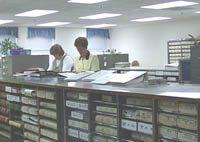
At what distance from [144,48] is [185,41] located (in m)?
2.50

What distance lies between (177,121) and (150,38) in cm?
1116

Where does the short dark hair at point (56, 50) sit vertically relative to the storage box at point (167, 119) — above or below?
above

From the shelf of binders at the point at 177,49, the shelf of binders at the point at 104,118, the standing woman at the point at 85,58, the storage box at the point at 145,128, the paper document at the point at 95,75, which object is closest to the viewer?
the storage box at the point at 145,128

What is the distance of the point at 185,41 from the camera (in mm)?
11289

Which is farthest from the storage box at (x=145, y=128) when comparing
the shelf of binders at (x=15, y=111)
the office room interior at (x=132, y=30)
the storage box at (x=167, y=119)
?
the office room interior at (x=132, y=30)

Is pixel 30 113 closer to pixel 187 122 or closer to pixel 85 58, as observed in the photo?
pixel 85 58

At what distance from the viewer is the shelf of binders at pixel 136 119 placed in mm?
2485

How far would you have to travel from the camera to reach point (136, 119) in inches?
102

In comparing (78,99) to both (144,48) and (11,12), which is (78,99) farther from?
(144,48)

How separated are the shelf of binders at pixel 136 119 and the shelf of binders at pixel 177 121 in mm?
100

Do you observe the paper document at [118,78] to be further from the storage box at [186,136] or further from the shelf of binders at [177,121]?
the storage box at [186,136]

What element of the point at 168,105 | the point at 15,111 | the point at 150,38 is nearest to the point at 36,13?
the point at 15,111

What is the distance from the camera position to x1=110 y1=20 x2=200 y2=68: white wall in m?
12.0

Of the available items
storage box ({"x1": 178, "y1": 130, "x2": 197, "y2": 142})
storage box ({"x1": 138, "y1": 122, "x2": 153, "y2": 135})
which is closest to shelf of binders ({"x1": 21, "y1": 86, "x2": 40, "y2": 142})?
storage box ({"x1": 138, "y1": 122, "x2": 153, "y2": 135})
